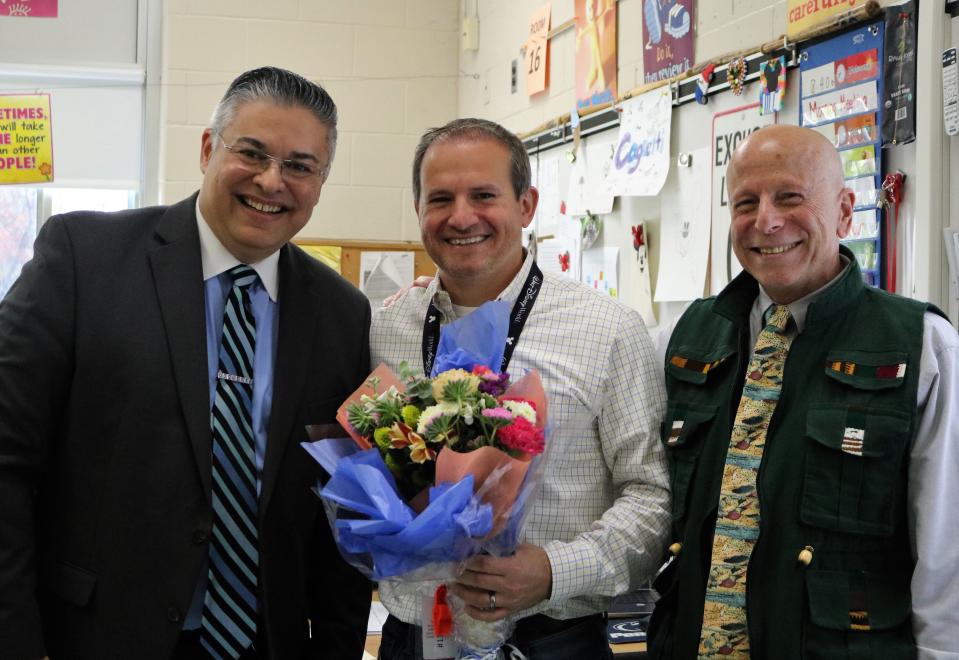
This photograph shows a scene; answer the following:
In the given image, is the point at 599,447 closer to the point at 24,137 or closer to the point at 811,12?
the point at 811,12

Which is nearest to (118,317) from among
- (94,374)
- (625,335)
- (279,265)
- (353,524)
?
(94,374)

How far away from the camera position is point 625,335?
74.7 inches

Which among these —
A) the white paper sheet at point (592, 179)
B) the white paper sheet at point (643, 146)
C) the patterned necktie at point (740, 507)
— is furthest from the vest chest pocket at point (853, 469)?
the white paper sheet at point (592, 179)

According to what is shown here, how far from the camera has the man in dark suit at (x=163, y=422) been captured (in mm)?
1676

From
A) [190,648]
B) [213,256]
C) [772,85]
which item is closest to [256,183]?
[213,256]

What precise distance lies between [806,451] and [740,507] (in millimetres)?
153

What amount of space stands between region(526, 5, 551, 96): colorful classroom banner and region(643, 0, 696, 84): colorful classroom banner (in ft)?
2.83

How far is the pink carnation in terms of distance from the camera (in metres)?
1.49

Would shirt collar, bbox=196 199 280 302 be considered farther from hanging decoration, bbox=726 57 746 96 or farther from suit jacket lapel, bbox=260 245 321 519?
hanging decoration, bbox=726 57 746 96

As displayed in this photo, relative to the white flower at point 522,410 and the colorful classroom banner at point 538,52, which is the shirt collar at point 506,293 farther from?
the colorful classroom banner at point 538,52

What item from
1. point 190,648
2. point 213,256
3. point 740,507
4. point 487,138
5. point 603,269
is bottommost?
point 190,648

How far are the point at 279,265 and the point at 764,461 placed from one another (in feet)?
3.30

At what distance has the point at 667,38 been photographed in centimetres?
307

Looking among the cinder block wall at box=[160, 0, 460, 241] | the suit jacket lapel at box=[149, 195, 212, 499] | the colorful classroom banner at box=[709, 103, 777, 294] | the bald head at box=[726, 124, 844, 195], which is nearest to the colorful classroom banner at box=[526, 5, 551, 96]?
the cinder block wall at box=[160, 0, 460, 241]
